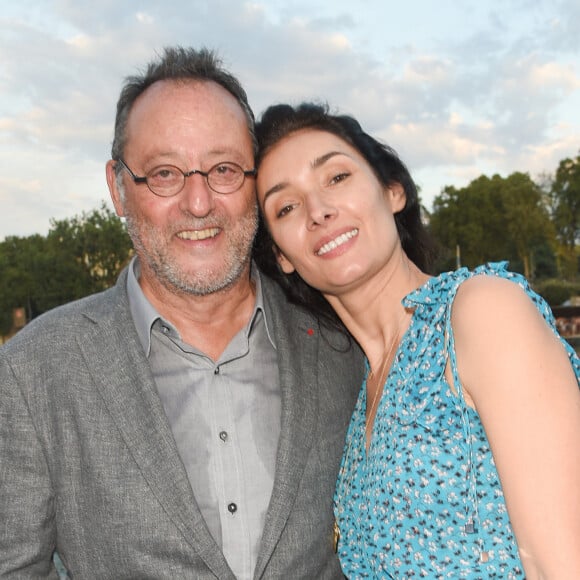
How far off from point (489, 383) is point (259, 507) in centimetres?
133

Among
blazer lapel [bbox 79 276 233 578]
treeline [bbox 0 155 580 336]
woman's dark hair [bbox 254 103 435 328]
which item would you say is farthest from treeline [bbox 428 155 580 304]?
blazer lapel [bbox 79 276 233 578]

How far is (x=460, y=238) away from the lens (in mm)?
56844

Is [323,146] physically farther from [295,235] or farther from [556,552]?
[556,552]

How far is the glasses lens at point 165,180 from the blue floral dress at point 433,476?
1.42 meters

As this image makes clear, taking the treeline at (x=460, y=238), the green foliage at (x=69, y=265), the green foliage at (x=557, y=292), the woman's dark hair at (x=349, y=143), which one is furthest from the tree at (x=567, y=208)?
the woman's dark hair at (x=349, y=143)

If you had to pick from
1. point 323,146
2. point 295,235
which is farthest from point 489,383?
point 323,146

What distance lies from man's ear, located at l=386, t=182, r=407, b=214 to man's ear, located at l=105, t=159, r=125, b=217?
5.09ft

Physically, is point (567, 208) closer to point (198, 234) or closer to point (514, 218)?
point (514, 218)

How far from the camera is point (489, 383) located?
8.14ft

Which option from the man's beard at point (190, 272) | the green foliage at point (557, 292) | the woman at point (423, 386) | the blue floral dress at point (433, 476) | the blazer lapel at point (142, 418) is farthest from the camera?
the green foliage at point (557, 292)

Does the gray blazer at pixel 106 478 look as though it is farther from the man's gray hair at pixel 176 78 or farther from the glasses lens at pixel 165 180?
the man's gray hair at pixel 176 78

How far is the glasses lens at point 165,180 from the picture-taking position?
3.53 meters

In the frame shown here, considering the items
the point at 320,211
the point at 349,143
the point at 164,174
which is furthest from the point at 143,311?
the point at 349,143

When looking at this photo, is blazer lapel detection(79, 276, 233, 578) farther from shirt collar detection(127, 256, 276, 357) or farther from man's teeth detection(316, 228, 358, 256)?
man's teeth detection(316, 228, 358, 256)
